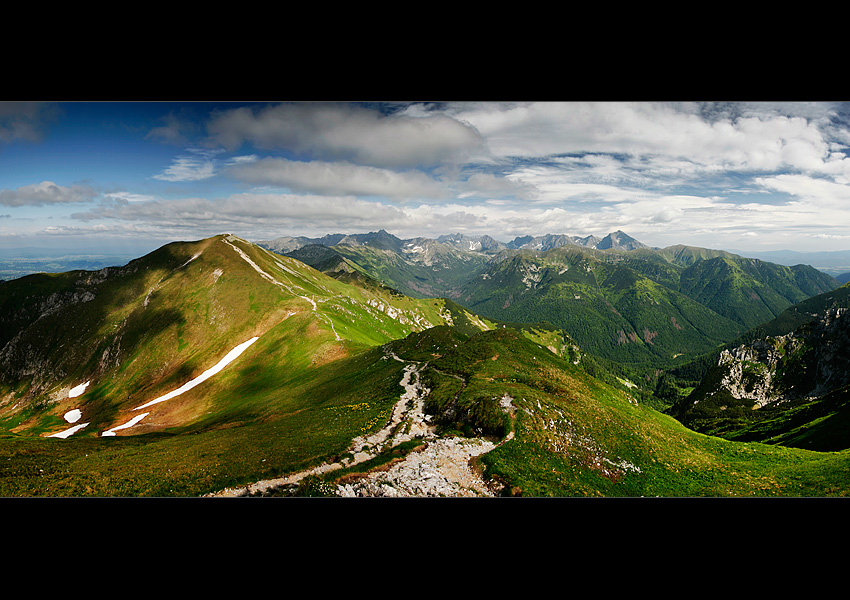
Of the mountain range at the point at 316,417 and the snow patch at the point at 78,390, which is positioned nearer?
the mountain range at the point at 316,417

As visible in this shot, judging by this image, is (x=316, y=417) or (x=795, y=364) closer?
(x=316, y=417)

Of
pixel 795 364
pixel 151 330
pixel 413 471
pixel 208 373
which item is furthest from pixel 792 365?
pixel 151 330

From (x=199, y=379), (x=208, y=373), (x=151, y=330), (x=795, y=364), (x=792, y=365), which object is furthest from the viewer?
(x=792, y=365)

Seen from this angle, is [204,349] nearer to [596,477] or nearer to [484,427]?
[484,427]

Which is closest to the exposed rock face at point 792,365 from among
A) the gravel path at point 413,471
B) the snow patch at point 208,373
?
the gravel path at point 413,471

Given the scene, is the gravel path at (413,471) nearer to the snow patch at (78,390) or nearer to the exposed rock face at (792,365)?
the snow patch at (78,390)

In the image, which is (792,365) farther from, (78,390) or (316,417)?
(78,390)

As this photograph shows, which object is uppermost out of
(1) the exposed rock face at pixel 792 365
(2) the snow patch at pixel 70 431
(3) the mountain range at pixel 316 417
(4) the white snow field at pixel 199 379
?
(3) the mountain range at pixel 316 417

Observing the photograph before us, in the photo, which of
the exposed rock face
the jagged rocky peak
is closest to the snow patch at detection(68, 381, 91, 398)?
the exposed rock face

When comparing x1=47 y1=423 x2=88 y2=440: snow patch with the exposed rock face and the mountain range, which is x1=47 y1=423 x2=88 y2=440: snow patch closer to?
the mountain range
